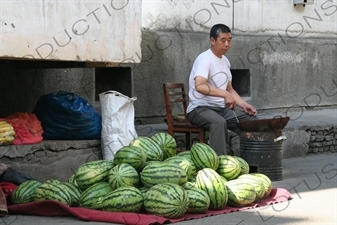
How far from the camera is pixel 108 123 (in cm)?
787

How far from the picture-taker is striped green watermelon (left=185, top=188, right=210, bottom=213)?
591 centimetres

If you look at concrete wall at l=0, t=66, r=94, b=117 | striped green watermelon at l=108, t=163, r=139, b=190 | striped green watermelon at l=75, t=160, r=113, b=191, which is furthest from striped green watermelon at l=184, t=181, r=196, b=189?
concrete wall at l=0, t=66, r=94, b=117

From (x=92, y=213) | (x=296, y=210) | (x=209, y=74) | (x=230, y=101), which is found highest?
(x=209, y=74)

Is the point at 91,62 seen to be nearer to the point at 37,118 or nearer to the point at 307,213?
the point at 37,118

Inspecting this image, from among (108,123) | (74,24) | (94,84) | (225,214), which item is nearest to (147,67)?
(94,84)

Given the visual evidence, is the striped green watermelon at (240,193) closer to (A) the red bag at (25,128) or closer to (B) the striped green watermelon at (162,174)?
(B) the striped green watermelon at (162,174)

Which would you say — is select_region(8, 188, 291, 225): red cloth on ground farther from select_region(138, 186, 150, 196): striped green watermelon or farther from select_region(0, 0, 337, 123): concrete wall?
select_region(0, 0, 337, 123): concrete wall

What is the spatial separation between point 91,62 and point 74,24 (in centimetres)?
57

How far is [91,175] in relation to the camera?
20.1ft

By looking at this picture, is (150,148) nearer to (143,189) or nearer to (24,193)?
(143,189)

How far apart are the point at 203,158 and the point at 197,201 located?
2.02 ft

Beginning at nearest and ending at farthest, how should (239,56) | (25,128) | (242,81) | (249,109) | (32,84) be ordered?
(25,128), (249,109), (32,84), (239,56), (242,81)

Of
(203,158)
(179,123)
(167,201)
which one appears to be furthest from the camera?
(179,123)

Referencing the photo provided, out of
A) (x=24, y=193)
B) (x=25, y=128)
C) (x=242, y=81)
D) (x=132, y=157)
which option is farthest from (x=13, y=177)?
(x=242, y=81)
